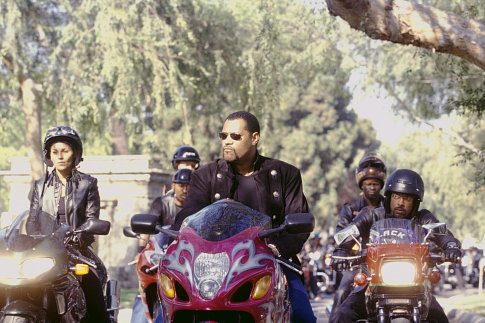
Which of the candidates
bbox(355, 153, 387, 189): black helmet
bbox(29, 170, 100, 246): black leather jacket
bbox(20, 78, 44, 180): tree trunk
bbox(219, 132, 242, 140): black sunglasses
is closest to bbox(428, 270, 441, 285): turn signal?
bbox(219, 132, 242, 140): black sunglasses

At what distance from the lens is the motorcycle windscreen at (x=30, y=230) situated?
6215 mm

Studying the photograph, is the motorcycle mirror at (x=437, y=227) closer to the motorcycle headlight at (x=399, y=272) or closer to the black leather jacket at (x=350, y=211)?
the motorcycle headlight at (x=399, y=272)

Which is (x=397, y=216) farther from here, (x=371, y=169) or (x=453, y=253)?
(x=371, y=169)

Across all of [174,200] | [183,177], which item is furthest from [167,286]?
[174,200]

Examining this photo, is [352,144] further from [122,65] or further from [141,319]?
[141,319]

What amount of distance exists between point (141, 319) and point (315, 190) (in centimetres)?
5331

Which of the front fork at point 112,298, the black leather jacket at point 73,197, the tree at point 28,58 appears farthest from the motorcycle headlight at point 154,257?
the tree at point 28,58

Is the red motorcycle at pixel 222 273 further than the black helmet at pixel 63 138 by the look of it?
No

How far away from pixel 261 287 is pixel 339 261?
2789 millimetres

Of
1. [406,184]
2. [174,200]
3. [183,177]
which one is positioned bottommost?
[406,184]

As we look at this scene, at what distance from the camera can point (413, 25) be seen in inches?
434

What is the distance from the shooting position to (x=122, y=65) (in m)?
19.7

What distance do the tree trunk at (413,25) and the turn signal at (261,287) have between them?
6.59 m

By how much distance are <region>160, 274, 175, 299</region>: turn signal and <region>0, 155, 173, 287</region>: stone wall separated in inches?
786
